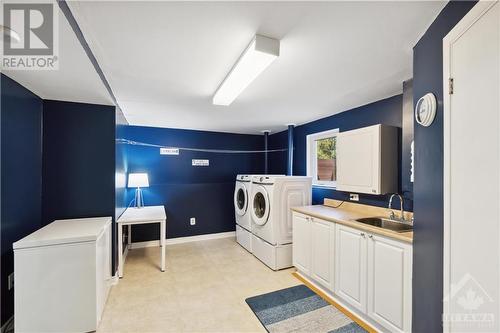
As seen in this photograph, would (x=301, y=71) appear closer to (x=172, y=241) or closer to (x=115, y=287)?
(x=115, y=287)

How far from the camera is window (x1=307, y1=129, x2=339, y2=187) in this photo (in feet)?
11.3

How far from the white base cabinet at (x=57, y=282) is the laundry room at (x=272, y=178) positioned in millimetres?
11

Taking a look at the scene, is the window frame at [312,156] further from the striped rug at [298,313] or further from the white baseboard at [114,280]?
the white baseboard at [114,280]

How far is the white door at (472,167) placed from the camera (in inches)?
32.3

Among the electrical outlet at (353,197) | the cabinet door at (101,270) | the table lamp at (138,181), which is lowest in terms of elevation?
the cabinet door at (101,270)

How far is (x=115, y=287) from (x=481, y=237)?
10.5ft

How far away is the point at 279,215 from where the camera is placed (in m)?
3.02

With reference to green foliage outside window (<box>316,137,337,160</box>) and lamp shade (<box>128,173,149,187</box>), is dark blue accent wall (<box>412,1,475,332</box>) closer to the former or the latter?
green foliage outside window (<box>316,137,337,160</box>)

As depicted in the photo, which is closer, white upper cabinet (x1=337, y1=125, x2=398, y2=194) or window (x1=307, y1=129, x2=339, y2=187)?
white upper cabinet (x1=337, y1=125, x2=398, y2=194)

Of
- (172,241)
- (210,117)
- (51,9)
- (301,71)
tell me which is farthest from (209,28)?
(172,241)

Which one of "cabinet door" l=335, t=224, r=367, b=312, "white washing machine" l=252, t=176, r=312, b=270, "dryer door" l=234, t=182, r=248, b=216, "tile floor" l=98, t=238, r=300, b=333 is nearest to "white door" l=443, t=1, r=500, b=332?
"cabinet door" l=335, t=224, r=367, b=312

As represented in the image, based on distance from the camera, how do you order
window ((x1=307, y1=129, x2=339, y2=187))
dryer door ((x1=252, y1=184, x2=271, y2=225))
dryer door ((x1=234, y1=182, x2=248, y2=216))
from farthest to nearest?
dryer door ((x1=234, y1=182, x2=248, y2=216))
window ((x1=307, y1=129, x2=339, y2=187))
dryer door ((x1=252, y1=184, x2=271, y2=225))

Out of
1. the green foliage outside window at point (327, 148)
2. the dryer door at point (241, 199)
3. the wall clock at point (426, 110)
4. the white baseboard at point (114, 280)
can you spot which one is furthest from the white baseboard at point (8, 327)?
the green foliage outside window at point (327, 148)

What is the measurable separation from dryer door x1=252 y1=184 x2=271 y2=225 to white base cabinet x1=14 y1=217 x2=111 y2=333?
1.98 meters
